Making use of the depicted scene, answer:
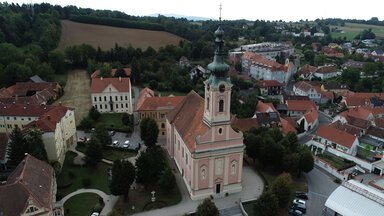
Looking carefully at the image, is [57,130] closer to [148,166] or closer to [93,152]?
[93,152]

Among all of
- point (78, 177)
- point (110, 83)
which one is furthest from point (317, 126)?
point (78, 177)

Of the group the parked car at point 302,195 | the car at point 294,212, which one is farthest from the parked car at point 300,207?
the parked car at point 302,195

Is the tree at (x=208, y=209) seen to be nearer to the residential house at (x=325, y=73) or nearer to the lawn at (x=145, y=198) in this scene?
the lawn at (x=145, y=198)

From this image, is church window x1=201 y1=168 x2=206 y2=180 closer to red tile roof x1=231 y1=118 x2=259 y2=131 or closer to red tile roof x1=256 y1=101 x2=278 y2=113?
red tile roof x1=231 y1=118 x2=259 y2=131

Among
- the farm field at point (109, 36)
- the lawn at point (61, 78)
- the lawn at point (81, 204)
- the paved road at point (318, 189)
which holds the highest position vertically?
the farm field at point (109, 36)

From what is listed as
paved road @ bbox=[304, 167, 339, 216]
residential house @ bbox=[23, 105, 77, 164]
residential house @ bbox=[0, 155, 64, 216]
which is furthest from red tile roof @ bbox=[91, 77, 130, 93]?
paved road @ bbox=[304, 167, 339, 216]

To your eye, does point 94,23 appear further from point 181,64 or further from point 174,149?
point 174,149

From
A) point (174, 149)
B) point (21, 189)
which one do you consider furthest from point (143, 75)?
point (21, 189)

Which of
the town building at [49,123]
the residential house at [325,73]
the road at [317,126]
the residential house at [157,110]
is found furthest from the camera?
the residential house at [325,73]

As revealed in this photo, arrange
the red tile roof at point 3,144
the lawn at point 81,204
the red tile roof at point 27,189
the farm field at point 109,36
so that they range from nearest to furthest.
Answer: the red tile roof at point 27,189 < the lawn at point 81,204 < the red tile roof at point 3,144 < the farm field at point 109,36
